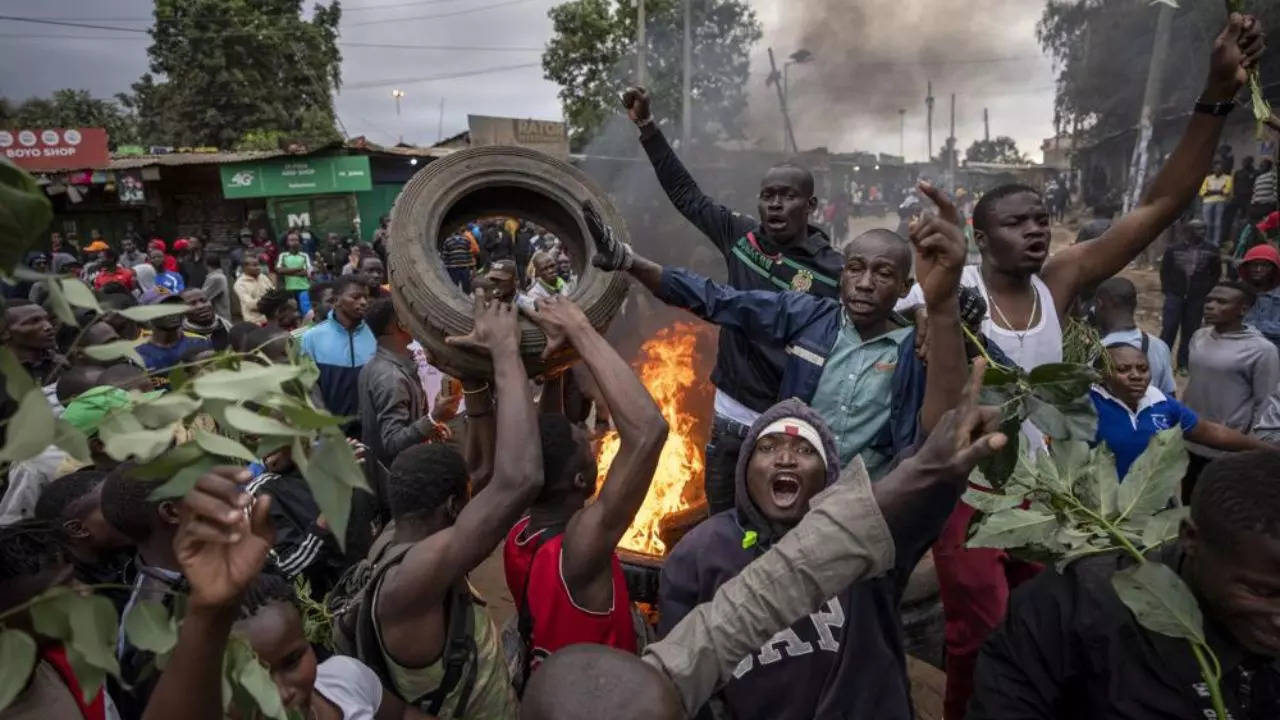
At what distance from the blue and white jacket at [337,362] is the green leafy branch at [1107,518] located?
169 inches

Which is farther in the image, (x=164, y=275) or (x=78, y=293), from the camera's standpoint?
(x=164, y=275)

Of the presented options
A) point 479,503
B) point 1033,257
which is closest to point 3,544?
point 479,503

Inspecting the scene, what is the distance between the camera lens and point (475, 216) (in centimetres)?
367

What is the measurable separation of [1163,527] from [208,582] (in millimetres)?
1934

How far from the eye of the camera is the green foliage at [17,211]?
3.67 feet

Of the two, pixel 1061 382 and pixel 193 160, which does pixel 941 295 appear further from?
pixel 193 160

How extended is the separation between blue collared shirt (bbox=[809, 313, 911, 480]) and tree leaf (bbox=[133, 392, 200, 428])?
253cm

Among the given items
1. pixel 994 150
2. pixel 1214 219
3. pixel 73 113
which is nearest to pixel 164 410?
pixel 1214 219

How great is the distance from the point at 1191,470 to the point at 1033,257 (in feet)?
8.39

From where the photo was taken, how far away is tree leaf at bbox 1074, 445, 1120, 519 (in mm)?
1990

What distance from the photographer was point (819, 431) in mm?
2625

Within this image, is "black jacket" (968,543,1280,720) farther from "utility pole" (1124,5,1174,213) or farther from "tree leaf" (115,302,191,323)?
"utility pole" (1124,5,1174,213)

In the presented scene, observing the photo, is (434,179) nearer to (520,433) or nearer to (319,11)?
(520,433)

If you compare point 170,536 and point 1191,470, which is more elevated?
point 170,536
